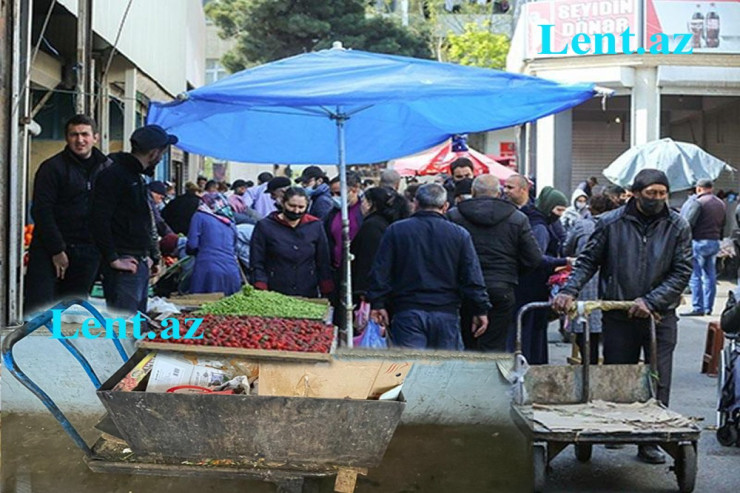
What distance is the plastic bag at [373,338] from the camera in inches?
293

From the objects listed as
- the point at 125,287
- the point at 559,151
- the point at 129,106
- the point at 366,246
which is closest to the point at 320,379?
the point at 125,287

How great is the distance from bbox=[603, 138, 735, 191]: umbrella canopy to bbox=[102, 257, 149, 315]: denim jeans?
11289 mm

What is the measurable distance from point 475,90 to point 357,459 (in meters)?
3.26

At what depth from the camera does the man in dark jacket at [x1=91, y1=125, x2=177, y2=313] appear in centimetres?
634

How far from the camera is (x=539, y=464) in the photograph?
5504 mm

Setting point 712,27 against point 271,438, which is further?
point 712,27

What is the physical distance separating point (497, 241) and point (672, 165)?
10.4 metres

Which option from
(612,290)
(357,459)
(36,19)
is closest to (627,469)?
(612,290)

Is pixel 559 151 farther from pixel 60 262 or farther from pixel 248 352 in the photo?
pixel 248 352

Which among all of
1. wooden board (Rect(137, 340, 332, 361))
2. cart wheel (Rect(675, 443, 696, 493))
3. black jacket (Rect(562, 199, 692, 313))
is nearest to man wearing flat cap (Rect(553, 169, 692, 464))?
black jacket (Rect(562, 199, 692, 313))

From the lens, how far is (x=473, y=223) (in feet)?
24.0

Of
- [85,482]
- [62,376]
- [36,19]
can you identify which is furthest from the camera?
[36,19]

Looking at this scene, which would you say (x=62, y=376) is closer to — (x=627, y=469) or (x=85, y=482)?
(x=85, y=482)

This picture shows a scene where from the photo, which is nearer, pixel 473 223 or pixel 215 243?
pixel 473 223
